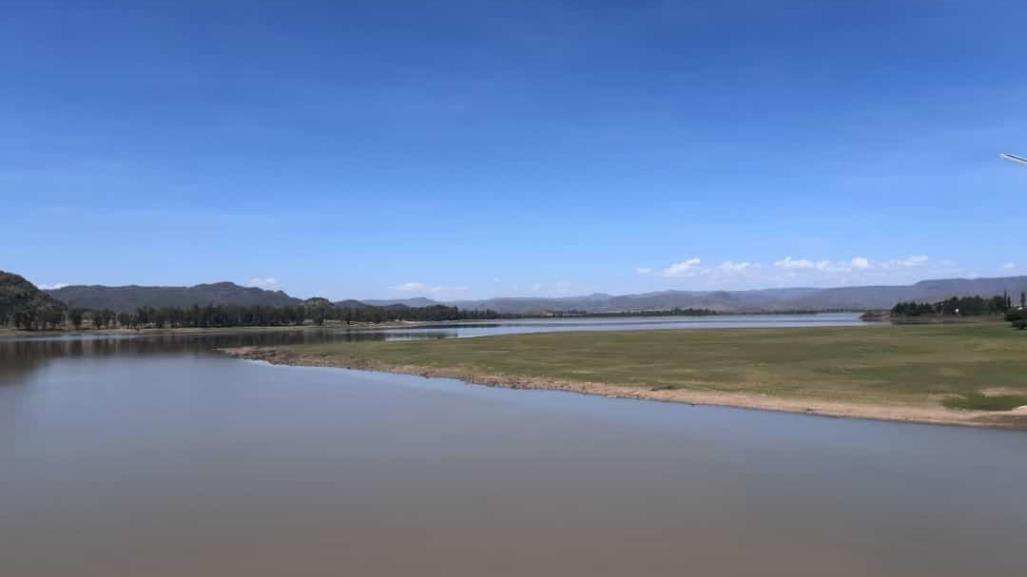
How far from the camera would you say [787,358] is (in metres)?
34.8

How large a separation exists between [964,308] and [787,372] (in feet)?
334

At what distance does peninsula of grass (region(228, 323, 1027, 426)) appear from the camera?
2036cm

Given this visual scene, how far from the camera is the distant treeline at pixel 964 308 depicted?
102787 mm

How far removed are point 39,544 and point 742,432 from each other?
49.6 feet

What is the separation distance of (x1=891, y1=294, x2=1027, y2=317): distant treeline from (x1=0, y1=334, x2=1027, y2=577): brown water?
101m

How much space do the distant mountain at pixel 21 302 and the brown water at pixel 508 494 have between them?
149 m

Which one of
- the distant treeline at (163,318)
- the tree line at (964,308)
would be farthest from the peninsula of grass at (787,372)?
the distant treeline at (163,318)

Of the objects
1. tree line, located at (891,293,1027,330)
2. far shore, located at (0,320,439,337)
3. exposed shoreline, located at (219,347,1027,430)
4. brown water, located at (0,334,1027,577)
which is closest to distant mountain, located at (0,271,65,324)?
far shore, located at (0,320,439,337)

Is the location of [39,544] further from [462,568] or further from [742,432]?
[742,432]

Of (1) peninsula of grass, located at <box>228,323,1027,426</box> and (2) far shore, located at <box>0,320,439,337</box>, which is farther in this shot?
(2) far shore, located at <box>0,320,439,337</box>

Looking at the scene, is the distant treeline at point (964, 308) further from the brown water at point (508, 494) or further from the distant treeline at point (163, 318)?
the distant treeline at point (163, 318)

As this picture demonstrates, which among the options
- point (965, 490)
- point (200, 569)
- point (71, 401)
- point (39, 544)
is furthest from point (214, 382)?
point (965, 490)

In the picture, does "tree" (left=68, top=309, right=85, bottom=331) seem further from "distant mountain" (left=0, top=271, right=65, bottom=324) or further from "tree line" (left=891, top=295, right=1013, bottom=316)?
→ "tree line" (left=891, top=295, right=1013, bottom=316)

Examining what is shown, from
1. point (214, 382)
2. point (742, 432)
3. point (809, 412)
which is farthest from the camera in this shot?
A: point (214, 382)
